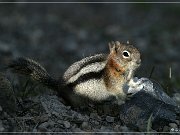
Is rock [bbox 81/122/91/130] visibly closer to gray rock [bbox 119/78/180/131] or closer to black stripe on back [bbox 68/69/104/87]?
gray rock [bbox 119/78/180/131]

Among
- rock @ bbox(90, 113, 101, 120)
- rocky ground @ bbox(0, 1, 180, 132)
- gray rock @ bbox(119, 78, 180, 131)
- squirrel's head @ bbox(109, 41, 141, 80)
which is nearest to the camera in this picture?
gray rock @ bbox(119, 78, 180, 131)

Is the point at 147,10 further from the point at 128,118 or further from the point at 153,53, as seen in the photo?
the point at 128,118

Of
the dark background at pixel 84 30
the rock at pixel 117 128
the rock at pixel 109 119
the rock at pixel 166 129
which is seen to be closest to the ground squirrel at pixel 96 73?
the rock at pixel 109 119

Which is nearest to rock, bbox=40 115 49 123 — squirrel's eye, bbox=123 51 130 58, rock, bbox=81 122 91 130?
rock, bbox=81 122 91 130

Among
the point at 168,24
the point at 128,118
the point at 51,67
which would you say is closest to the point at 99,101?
the point at 128,118

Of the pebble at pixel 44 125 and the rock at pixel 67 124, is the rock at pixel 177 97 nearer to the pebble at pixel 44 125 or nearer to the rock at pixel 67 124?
the rock at pixel 67 124

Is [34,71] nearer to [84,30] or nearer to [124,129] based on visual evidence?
[124,129]

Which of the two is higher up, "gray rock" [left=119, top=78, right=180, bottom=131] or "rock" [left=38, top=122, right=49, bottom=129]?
"gray rock" [left=119, top=78, right=180, bottom=131]
